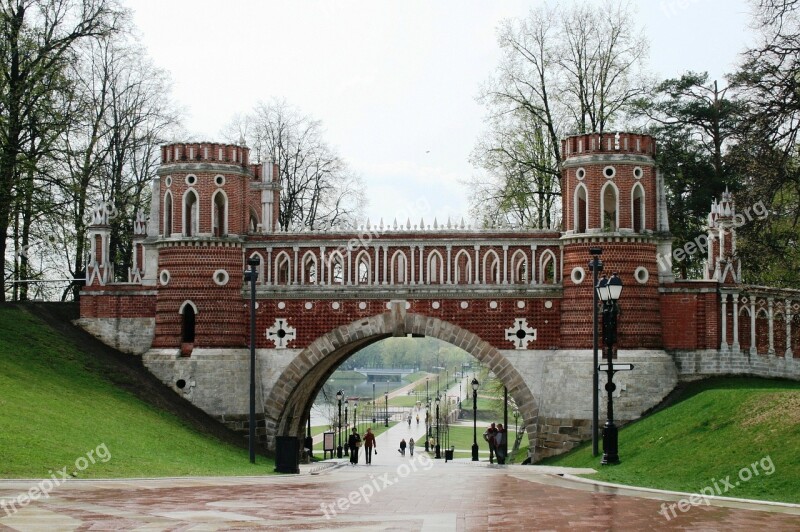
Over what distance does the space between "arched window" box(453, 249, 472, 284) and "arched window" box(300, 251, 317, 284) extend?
4.24 meters

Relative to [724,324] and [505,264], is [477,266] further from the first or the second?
[724,324]

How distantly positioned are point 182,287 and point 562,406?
11.6m

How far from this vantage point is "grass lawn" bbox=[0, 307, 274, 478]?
20880 millimetres

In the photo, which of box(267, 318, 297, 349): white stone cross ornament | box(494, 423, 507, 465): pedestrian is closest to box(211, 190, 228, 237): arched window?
box(267, 318, 297, 349): white stone cross ornament

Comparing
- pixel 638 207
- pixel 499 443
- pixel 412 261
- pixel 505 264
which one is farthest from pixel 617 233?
pixel 499 443

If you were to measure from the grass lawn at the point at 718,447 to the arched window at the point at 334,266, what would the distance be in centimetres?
871

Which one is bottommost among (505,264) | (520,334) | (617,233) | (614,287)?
(520,334)

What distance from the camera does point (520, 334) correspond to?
102ft

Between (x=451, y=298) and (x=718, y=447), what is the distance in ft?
39.3

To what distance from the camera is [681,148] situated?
4294 cm

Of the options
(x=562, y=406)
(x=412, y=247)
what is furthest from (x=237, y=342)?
(x=562, y=406)

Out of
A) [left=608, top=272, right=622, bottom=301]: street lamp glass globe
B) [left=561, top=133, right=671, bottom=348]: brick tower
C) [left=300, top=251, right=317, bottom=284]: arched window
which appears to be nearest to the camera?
[left=608, top=272, right=622, bottom=301]: street lamp glass globe

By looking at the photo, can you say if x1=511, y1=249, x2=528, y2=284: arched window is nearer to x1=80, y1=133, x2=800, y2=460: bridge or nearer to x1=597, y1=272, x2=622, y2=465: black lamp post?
x1=80, y1=133, x2=800, y2=460: bridge

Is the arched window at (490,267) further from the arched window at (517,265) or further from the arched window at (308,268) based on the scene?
the arched window at (308,268)
